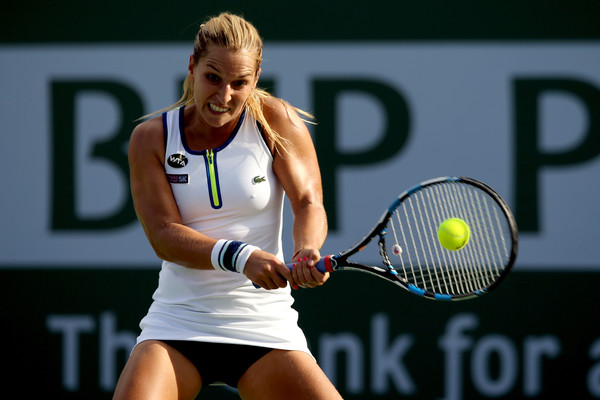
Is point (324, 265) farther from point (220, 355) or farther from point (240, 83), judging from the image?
point (240, 83)

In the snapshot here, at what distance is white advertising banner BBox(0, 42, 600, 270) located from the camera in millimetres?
4434

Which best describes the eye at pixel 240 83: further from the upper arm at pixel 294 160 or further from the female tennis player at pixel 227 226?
the upper arm at pixel 294 160

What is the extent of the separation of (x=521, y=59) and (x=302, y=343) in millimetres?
2492

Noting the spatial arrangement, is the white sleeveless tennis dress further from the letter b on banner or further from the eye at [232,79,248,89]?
the letter b on banner

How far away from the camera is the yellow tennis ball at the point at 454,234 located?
7.93ft

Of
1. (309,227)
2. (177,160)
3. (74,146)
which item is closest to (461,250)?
(309,227)

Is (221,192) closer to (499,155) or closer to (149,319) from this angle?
(149,319)

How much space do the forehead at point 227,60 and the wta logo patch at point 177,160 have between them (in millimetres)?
266

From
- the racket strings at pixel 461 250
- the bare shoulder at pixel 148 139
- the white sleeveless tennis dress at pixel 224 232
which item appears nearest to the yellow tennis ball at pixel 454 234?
the racket strings at pixel 461 250

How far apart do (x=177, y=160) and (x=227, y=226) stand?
233 mm

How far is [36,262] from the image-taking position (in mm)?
4531

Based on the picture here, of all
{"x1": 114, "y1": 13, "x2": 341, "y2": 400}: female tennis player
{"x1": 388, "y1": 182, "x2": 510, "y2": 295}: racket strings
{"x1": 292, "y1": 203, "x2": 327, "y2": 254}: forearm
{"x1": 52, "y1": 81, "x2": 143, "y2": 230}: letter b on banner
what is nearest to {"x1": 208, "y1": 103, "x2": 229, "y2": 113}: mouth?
{"x1": 114, "y1": 13, "x2": 341, "y2": 400}: female tennis player

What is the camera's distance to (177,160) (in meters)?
2.47

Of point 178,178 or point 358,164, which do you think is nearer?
point 178,178
